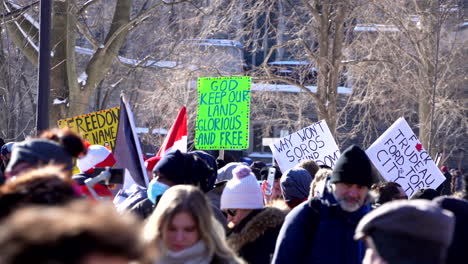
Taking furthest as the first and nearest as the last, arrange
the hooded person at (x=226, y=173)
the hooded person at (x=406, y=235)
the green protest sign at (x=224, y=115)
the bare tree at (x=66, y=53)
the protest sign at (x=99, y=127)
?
the bare tree at (x=66, y=53) < the green protest sign at (x=224, y=115) < the protest sign at (x=99, y=127) < the hooded person at (x=226, y=173) < the hooded person at (x=406, y=235)

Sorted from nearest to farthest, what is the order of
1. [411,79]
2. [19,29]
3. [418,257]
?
[418,257] < [19,29] < [411,79]

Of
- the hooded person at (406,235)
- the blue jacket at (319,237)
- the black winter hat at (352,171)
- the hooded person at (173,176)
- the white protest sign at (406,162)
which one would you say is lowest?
the white protest sign at (406,162)

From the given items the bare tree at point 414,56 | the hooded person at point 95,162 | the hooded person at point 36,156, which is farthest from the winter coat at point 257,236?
the bare tree at point 414,56

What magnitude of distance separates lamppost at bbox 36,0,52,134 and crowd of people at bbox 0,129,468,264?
2.25 m

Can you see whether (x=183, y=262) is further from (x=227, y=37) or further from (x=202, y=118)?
(x=227, y=37)

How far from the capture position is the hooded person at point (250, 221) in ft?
15.2

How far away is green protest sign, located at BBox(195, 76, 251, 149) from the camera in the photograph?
11.1 meters

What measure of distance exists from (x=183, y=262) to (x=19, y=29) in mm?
9766

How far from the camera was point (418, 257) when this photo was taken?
2451 mm

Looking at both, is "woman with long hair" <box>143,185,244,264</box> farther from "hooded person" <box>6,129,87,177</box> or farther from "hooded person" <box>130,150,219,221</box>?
"hooded person" <box>130,150,219,221</box>

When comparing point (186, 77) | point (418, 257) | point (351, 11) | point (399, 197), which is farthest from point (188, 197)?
point (186, 77)

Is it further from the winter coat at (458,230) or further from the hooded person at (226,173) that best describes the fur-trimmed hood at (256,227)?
the hooded person at (226,173)

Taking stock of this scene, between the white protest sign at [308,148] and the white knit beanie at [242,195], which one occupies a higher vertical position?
the white knit beanie at [242,195]

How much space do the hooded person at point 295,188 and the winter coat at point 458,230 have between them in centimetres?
227
